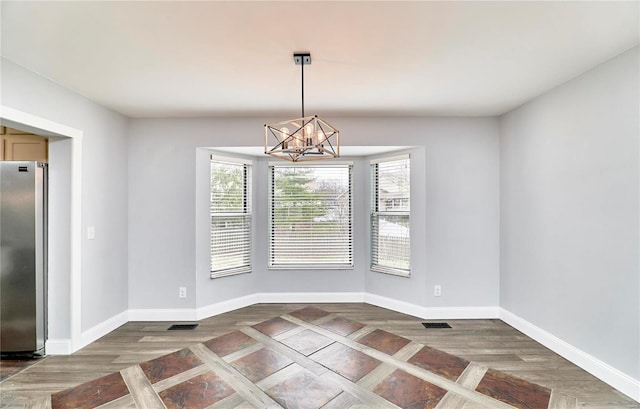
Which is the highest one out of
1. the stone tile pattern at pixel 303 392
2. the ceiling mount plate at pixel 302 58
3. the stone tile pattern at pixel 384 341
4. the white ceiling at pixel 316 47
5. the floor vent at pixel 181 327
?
the white ceiling at pixel 316 47

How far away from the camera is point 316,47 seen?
6.49ft

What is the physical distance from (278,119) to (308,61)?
56.5 inches

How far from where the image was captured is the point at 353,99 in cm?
294

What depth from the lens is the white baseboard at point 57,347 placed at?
269cm

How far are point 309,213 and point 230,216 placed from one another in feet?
3.61

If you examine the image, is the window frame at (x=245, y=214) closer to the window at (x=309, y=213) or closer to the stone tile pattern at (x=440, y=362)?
the window at (x=309, y=213)

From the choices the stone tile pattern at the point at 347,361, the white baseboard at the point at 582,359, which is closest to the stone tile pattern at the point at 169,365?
the stone tile pattern at the point at 347,361

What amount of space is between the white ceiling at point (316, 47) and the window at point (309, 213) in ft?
4.32

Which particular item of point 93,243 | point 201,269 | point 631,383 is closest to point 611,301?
point 631,383

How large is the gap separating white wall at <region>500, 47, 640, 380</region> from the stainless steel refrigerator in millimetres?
4881

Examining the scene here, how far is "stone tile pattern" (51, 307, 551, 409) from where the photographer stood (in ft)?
6.57

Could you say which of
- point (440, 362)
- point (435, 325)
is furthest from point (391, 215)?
point (440, 362)

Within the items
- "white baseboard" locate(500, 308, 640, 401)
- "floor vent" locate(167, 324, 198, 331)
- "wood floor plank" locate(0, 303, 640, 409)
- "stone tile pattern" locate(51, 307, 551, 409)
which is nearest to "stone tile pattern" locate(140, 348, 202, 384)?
"stone tile pattern" locate(51, 307, 551, 409)

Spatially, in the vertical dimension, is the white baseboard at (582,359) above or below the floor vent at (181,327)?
above
